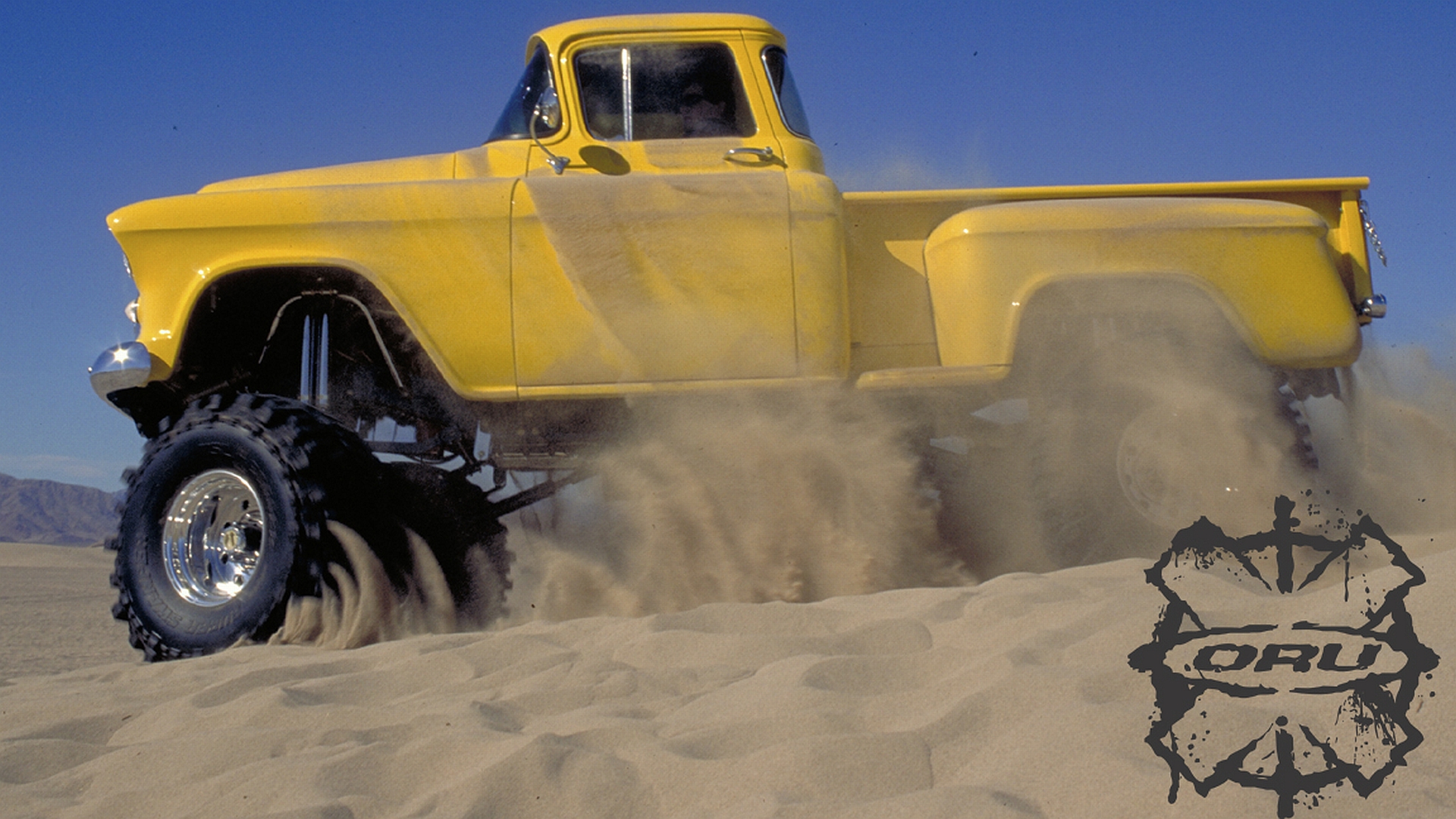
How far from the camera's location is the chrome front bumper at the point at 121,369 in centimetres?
347

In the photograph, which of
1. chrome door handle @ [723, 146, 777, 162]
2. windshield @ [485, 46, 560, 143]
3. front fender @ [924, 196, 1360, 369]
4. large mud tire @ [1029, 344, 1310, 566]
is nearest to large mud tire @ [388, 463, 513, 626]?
windshield @ [485, 46, 560, 143]

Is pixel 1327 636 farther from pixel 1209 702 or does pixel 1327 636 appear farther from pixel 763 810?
pixel 763 810

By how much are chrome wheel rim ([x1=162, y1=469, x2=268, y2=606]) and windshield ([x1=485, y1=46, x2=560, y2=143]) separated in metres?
1.74

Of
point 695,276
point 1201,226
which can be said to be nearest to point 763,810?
point 695,276

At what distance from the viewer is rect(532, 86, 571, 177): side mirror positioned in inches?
154

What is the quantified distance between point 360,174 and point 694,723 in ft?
9.71

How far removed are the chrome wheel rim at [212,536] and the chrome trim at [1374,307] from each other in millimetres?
4083

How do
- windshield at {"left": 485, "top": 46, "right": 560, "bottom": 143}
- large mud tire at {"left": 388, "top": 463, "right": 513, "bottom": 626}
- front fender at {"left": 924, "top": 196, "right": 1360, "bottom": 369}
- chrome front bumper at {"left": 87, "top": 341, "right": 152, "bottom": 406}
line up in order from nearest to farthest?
chrome front bumper at {"left": 87, "top": 341, "right": 152, "bottom": 406}
front fender at {"left": 924, "top": 196, "right": 1360, "bottom": 369}
large mud tire at {"left": 388, "top": 463, "right": 513, "bottom": 626}
windshield at {"left": 485, "top": 46, "right": 560, "bottom": 143}

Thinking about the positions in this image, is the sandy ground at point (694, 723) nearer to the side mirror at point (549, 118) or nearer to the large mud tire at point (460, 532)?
the large mud tire at point (460, 532)

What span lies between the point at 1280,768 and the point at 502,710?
148cm

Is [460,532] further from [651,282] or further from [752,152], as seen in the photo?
[752,152]

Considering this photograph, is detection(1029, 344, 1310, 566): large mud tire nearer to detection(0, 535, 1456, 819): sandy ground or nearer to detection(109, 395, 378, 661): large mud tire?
detection(0, 535, 1456, 819): sandy ground

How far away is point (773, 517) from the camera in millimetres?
3816

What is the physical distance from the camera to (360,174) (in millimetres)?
4086
